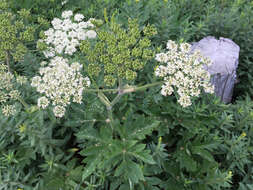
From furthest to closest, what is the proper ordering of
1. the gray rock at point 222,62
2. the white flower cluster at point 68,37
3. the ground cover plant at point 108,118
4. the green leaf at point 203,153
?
the gray rock at point 222,62, the white flower cluster at point 68,37, the green leaf at point 203,153, the ground cover plant at point 108,118

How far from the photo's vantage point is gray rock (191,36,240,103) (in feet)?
13.8

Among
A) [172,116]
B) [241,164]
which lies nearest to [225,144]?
[241,164]

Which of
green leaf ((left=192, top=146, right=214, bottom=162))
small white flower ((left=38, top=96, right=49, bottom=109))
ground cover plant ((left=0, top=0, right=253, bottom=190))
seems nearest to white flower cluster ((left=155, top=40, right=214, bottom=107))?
ground cover plant ((left=0, top=0, right=253, bottom=190))

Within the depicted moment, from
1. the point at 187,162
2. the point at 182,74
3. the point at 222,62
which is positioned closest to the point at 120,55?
the point at 182,74

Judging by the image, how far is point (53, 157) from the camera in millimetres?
2975

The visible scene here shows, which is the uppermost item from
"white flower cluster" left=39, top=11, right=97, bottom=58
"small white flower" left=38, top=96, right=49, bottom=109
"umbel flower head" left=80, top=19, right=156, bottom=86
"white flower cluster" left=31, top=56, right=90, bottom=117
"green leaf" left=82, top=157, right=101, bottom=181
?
"white flower cluster" left=39, top=11, right=97, bottom=58

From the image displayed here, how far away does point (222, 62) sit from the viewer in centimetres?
420

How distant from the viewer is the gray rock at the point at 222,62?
4191mm

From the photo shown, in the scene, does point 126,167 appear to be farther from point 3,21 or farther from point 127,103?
point 3,21

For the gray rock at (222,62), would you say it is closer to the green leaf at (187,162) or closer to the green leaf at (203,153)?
the green leaf at (203,153)

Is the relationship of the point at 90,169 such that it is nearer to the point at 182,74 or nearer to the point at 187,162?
the point at 187,162

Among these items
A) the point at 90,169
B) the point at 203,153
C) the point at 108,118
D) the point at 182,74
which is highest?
the point at 182,74

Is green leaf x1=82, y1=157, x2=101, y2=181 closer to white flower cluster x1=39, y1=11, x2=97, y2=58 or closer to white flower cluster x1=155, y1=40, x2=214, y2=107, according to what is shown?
white flower cluster x1=155, y1=40, x2=214, y2=107

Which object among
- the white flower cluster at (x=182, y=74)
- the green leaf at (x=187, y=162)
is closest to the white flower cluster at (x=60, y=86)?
the white flower cluster at (x=182, y=74)
